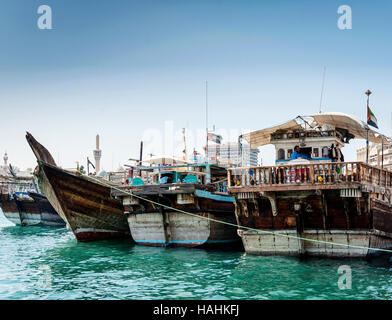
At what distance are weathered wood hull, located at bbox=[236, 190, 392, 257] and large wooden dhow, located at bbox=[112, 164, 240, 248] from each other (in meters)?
3.02

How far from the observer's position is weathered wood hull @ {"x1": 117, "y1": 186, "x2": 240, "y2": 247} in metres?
17.3

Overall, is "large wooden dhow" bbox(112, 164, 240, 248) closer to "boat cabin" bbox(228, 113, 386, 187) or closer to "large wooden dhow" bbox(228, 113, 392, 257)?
"large wooden dhow" bbox(228, 113, 392, 257)

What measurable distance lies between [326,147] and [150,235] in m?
Result: 8.69

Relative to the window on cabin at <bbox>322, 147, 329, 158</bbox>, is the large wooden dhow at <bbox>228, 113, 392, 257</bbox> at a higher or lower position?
lower

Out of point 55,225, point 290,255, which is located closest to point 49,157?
point 290,255

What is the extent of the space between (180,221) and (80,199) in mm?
5766

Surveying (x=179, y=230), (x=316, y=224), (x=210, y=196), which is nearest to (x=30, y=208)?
(x=179, y=230)

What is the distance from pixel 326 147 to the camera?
53.2ft

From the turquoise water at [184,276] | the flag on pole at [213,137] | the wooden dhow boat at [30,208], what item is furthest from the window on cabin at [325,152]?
the wooden dhow boat at [30,208]

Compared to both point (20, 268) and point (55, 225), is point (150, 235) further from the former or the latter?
point (55, 225)

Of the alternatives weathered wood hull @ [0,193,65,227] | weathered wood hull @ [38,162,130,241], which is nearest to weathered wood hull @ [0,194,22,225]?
weathered wood hull @ [0,193,65,227]

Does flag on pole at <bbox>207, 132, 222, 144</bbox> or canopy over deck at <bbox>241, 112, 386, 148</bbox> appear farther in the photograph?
flag on pole at <bbox>207, 132, 222, 144</bbox>

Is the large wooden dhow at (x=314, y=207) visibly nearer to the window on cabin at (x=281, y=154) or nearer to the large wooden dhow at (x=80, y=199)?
the window on cabin at (x=281, y=154)
